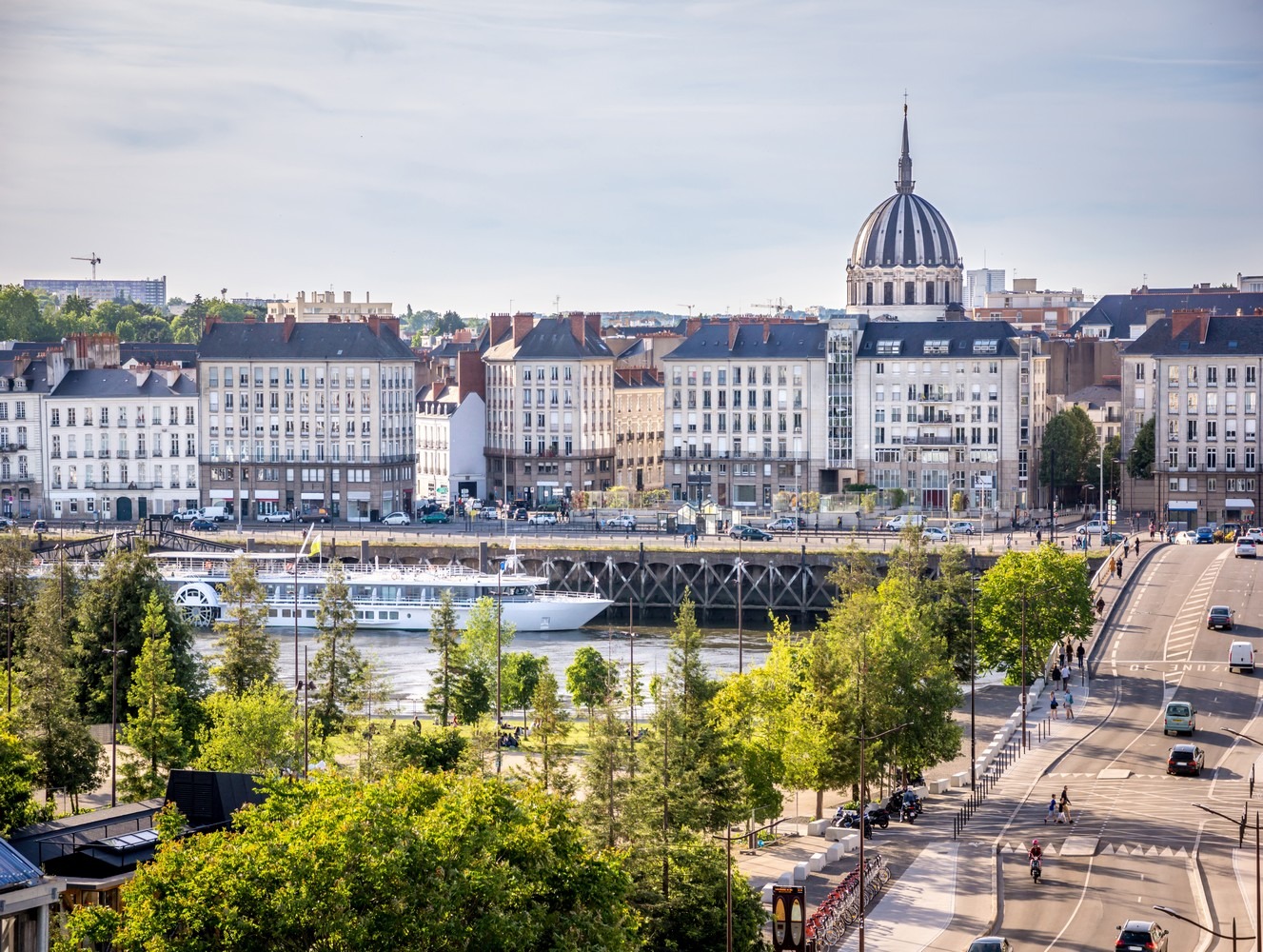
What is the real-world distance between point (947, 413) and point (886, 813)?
84660 millimetres

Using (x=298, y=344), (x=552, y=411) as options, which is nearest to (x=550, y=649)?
(x=298, y=344)

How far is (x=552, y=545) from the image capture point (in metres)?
118

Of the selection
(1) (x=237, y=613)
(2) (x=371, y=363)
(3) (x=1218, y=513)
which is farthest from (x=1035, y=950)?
(2) (x=371, y=363)

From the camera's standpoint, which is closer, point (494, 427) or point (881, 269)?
point (494, 427)

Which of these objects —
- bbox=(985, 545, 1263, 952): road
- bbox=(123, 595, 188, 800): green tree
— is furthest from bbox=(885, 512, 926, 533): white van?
bbox=(123, 595, 188, 800): green tree

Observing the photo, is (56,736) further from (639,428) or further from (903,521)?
(639,428)

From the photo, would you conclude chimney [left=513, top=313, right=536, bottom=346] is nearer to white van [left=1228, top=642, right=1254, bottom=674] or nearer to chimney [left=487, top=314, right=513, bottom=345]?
chimney [left=487, top=314, right=513, bottom=345]

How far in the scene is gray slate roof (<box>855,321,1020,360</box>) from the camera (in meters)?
140

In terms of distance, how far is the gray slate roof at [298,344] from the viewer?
456 ft

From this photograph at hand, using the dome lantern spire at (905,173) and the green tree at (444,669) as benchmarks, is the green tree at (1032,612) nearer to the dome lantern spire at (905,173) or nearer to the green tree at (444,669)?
the green tree at (444,669)

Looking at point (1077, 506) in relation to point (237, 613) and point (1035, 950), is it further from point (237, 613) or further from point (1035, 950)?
point (1035, 950)

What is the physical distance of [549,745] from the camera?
184ft

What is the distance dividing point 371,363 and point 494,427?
14.6m

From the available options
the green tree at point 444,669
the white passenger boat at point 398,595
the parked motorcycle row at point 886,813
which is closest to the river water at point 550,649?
the white passenger boat at point 398,595
